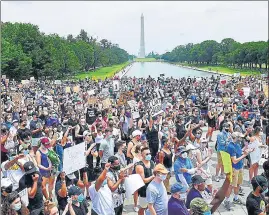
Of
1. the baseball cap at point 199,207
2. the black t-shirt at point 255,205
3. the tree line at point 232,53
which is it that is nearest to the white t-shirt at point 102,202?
the baseball cap at point 199,207

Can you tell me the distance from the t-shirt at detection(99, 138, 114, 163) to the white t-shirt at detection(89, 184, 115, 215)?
2.64m

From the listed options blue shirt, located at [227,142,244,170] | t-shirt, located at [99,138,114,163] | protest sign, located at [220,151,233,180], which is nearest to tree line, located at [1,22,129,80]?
t-shirt, located at [99,138,114,163]

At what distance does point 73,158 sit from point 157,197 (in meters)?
1.95

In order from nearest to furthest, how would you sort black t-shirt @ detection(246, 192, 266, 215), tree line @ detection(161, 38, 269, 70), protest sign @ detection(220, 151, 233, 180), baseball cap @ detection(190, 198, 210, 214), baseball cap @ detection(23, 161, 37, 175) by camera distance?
baseball cap @ detection(190, 198, 210, 214), black t-shirt @ detection(246, 192, 266, 215), baseball cap @ detection(23, 161, 37, 175), protest sign @ detection(220, 151, 233, 180), tree line @ detection(161, 38, 269, 70)

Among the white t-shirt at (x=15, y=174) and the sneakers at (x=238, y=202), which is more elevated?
the white t-shirt at (x=15, y=174)

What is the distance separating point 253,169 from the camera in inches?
424

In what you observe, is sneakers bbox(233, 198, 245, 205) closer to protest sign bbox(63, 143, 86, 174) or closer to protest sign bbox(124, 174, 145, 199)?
protest sign bbox(124, 174, 145, 199)

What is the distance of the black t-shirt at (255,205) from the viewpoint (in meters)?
6.04

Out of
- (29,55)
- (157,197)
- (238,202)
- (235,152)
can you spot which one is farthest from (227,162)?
(29,55)

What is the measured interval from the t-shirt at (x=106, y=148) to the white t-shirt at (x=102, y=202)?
2.64 metres

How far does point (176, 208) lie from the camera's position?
6.12 metres

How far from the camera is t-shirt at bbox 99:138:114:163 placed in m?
9.52

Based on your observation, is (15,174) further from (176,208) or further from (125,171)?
(176,208)

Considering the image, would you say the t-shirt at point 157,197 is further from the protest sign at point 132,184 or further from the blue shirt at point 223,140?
the blue shirt at point 223,140
